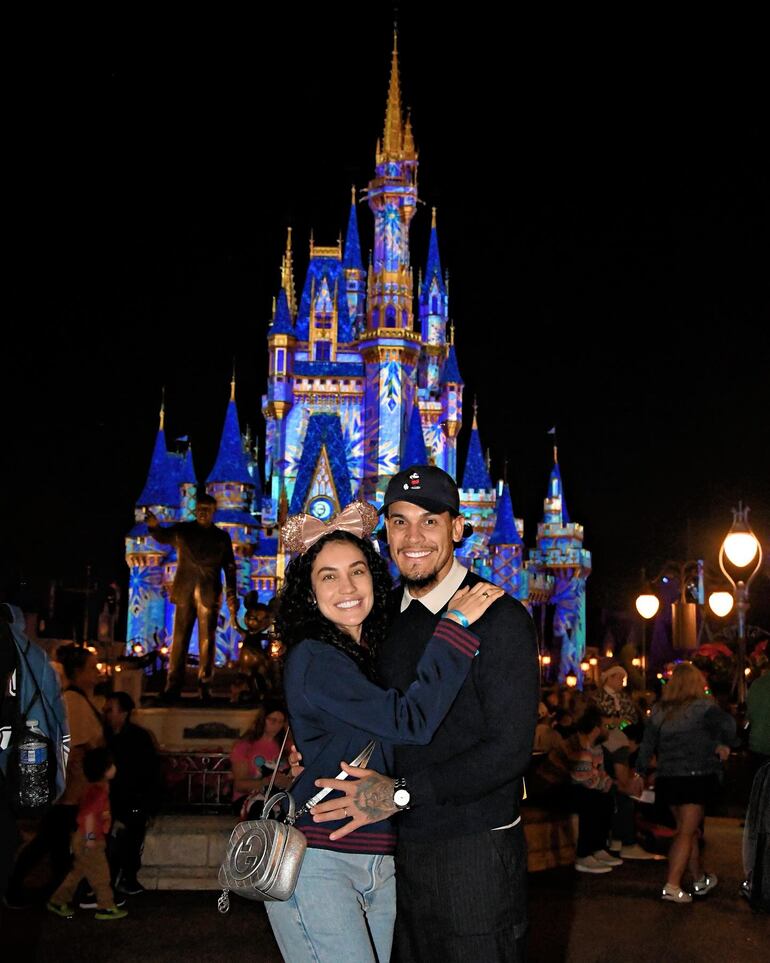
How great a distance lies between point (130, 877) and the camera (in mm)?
8977

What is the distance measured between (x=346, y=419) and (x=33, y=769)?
2113 inches

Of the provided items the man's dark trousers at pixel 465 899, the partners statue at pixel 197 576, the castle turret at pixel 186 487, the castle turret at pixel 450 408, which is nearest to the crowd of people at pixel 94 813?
the partners statue at pixel 197 576

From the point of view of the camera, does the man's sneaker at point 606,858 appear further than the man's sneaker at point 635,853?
No

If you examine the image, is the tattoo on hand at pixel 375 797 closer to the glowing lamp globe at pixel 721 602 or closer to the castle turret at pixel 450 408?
the glowing lamp globe at pixel 721 602

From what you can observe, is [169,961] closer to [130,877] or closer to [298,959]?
[130,877]

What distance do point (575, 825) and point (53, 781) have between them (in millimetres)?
7996

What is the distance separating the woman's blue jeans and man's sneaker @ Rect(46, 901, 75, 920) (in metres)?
5.38

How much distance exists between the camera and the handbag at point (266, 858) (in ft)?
10.5

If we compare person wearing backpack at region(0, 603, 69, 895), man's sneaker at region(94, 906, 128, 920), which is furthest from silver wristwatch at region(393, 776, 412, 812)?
man's sneaker at region(94, 906, 128, 920)

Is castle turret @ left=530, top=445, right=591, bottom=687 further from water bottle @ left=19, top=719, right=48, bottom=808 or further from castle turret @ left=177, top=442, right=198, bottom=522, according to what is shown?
water bottle @ left=19, top=719, right=48, bottom=808

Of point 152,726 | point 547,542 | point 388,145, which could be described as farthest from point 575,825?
point 547,542

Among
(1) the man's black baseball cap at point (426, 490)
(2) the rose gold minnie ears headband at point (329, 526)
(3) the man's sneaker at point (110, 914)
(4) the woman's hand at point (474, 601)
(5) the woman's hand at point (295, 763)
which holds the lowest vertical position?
(3) the man's sneaker at point (110, 914)

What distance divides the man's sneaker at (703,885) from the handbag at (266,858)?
Answer: 6.90 meters

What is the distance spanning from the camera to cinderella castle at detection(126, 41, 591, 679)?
54688mm
